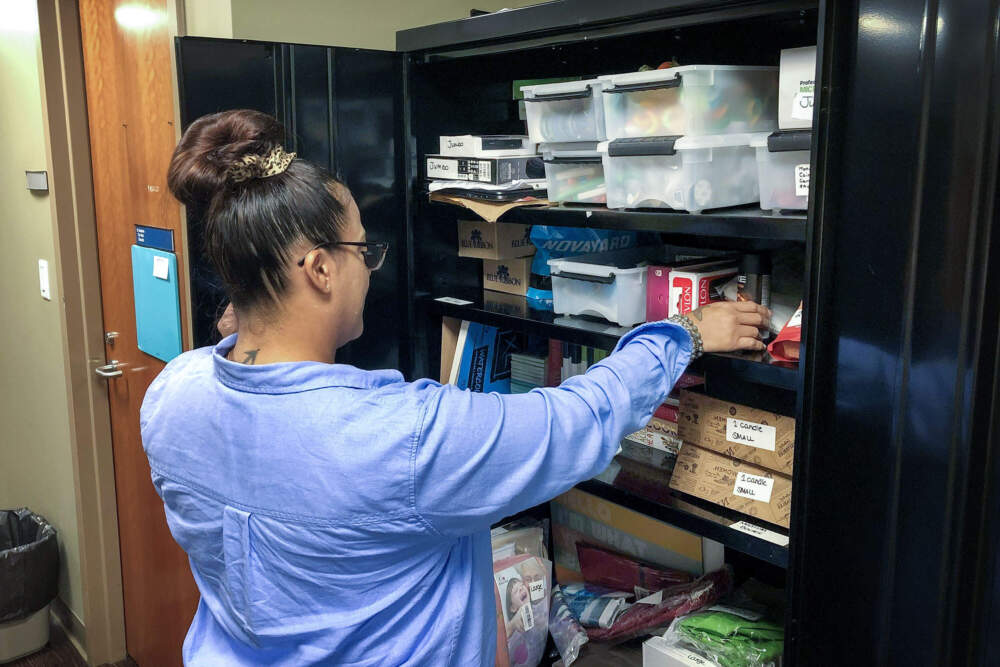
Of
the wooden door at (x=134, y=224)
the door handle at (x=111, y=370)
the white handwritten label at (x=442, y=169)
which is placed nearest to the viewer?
the white handwritten label at (x=442, y=169)

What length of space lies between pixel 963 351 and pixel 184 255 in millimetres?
1671

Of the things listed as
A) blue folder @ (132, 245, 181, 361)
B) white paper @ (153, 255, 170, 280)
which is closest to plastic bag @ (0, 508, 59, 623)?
blue folder @ (132, 245, 181, 361)

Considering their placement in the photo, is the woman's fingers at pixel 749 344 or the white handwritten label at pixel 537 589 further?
the white handwritten label at pixel 537 589

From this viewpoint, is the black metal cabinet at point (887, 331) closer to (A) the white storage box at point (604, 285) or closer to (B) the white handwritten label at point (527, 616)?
(A) the white storage box at point (604, 285)

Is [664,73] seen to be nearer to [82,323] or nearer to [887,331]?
[887,331]

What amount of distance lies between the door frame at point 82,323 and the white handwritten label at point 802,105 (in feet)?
5.11

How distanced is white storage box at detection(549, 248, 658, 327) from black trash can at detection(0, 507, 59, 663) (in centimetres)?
217

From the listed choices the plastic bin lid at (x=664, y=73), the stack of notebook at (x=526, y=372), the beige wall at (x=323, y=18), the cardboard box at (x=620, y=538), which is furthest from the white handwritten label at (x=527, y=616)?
the beige wall at (x=323, y=18)

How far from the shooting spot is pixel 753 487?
1342 mm

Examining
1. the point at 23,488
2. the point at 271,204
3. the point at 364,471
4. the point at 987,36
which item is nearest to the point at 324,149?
the point at 271,204

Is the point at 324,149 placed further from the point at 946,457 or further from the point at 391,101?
the point at 946,457

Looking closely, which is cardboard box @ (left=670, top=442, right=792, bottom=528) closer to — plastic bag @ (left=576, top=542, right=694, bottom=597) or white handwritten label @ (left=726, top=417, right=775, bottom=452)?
white handwritten label @ (left=726, top=417, right=775, bottom=452)

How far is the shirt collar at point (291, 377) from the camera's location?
41.4 inches

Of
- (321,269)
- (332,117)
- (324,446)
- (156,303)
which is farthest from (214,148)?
(156,303)
